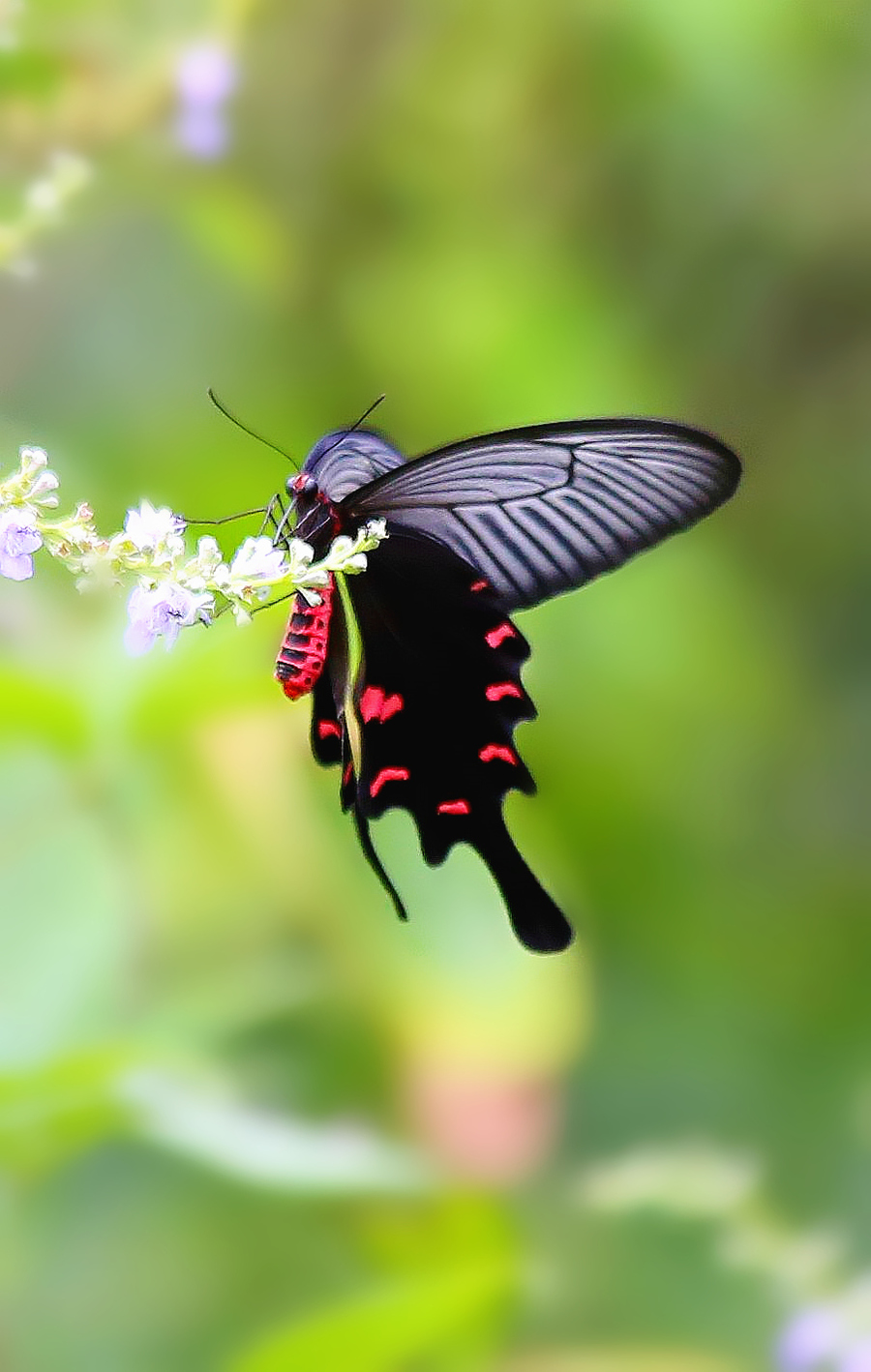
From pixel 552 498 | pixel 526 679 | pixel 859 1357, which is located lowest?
pixel 859 1357

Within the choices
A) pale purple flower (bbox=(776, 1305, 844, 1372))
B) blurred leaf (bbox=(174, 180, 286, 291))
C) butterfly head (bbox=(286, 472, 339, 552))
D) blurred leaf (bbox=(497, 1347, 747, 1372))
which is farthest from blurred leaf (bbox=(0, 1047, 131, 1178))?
blurred leaf (bbox=(174, 180, 286, 291))

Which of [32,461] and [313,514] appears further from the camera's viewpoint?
[313,514]

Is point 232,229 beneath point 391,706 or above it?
above

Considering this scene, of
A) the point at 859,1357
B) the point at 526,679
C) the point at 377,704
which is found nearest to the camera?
the point at 377,704

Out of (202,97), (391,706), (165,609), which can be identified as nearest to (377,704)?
(391,706)

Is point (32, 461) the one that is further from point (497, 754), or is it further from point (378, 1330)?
point (378, 1330)

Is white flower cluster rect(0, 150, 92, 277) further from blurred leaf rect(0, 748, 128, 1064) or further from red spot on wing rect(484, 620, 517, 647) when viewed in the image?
blurred leaf rect(0, 748, 128, 1064)

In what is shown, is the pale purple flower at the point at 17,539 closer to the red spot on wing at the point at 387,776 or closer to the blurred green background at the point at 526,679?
the red spot on wing at the point at 387,776
